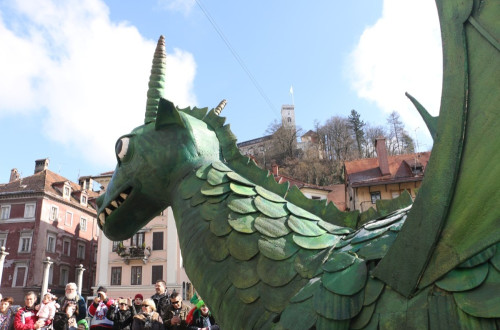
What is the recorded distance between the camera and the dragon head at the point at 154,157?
2.11 m

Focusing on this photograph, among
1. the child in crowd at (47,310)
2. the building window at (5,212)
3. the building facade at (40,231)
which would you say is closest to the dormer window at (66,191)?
the building facade at (40,231)

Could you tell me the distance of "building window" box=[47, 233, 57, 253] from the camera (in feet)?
117

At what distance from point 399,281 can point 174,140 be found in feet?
4.17

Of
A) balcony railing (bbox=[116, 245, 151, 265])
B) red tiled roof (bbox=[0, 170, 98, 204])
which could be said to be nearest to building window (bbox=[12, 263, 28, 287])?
red tiled roof (bbox=[0, 170, 98, 204])

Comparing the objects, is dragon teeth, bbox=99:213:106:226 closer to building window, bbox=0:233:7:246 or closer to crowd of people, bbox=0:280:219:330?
crowd of people, bbox=0:280:219:330

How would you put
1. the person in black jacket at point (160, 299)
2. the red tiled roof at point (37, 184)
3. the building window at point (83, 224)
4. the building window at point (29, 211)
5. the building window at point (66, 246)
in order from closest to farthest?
the person in black jacket at point (160, 299) → the building window at point (29, 211) → the red tiled roof at point (37, 184) → the building window at point (66, 246) → the building window at point (83, 224)

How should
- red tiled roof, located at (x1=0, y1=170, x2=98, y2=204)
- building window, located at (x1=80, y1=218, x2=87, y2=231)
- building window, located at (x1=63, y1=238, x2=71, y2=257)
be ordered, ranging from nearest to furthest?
red tiled roof, located at (x1=0, y1=170, x2=98, y2=204)
building window, located at (x1=63, y1=238, x2=71, y2=257)
building window, located at (x1=80, y1=218, x2=87, y2=231)

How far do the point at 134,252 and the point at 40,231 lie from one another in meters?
9.15

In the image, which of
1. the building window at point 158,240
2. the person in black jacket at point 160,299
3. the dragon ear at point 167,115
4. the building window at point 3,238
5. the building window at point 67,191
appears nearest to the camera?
the dragon ear at point 167,115

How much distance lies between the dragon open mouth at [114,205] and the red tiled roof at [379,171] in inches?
1048

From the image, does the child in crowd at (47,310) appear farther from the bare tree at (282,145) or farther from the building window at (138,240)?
the bare tree at (282,145)

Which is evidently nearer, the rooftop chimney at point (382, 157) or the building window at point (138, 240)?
the rooftop chimney at point (382, 157)

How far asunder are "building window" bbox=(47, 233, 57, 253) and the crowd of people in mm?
30872

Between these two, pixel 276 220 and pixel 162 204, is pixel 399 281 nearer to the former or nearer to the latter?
pixel 276 220
